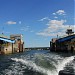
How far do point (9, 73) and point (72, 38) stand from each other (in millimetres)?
75116

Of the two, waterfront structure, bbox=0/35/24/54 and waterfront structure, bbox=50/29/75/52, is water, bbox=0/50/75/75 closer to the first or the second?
waterfront structure, bbox=0/35/24/54

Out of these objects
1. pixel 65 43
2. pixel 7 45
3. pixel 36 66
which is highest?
pixel 65 43

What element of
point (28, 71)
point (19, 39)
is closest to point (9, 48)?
point (19, 39)

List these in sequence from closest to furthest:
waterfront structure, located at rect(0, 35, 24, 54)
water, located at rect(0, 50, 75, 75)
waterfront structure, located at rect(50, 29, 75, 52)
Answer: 1. water, located at rect(0, 50, 75, 75)
2. waterfront structure, located at rect(0, 35, 24, 54)
3. waterfront structure, located at rect(50, 29, 75, 52)

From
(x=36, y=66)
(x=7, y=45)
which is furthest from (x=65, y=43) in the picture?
(x=36, y=66)

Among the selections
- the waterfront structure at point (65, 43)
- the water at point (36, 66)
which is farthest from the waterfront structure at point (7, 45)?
the water at point (36, 66)

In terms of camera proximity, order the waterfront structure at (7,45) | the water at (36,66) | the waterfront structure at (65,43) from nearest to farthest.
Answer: the water at (36,66) → the waterfront structure at (7,45) → the waterfront structure at (65,43)

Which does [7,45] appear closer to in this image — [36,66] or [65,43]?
[65,43]

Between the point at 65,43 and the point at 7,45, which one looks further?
the point at 65,43

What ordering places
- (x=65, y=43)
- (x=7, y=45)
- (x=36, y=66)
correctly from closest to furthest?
1. (x=36, y=66)
2. (x=7, y=45)
3. (x=65, y=43)

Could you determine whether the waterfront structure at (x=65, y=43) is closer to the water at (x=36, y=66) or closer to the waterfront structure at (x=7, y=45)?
the waterfront structure at (x=7, y=45)

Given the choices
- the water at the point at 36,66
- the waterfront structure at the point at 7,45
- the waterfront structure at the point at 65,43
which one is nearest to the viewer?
the water at the point at 36,66

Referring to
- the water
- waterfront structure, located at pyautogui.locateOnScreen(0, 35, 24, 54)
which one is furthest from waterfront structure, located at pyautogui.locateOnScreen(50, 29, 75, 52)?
the water

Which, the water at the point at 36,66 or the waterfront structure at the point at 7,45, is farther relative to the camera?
the waterfront structure at the point at 7,45
